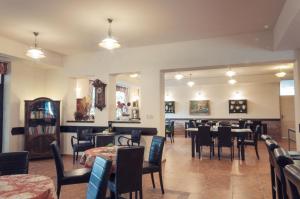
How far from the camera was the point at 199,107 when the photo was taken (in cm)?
1278

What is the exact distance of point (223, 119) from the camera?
12.2 metres

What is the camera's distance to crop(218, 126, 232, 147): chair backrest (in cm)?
677

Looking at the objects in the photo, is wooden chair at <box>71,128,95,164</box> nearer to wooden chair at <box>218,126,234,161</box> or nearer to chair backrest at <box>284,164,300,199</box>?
wooden chair at <box>218,126,234,161</box>

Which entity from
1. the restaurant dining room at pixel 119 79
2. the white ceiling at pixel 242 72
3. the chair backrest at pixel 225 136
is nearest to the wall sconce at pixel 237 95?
the white ceiling at pixel 242 72

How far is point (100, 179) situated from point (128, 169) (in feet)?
4.00

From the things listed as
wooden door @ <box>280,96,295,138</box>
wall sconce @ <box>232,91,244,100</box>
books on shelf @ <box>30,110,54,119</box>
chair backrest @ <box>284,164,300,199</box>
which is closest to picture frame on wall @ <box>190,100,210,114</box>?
wall sconce @ <box>232,91,244,100</box>

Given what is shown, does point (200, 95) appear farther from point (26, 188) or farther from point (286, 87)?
point (26, 188)

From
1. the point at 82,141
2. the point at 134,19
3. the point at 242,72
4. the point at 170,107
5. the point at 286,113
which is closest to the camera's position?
the point at 134,19

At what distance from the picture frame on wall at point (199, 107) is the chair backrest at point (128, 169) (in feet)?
32.8

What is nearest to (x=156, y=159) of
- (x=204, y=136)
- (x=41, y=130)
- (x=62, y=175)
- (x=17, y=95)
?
(x=62, y=175)

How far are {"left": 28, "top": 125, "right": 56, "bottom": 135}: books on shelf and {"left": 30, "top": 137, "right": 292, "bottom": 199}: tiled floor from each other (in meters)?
0.83

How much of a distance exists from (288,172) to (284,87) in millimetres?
12038

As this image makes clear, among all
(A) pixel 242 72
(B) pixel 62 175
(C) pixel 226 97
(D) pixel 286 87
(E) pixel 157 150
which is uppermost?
(A) pixel 242 72

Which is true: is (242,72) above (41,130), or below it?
above
